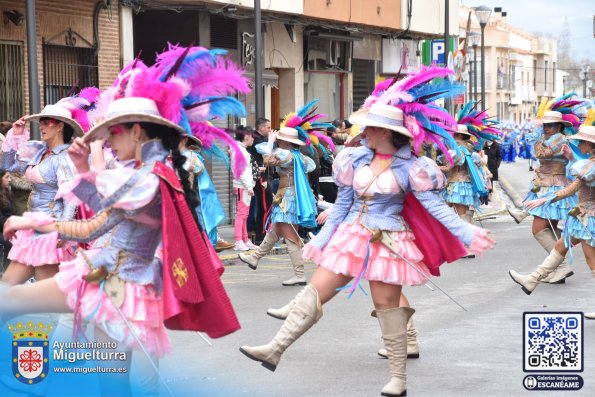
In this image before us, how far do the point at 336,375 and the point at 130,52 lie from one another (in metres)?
13.0

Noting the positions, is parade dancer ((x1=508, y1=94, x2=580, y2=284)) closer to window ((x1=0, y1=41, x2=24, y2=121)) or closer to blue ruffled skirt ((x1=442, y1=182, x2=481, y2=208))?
blue ruffled skirt ((x1=442, y1=182, x2=481, y2=208))

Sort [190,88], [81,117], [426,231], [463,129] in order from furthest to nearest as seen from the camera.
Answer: [463,129] < [81,117] < [426,231] < [190,88]

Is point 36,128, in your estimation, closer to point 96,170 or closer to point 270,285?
point 270,285

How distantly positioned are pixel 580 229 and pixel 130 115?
20.1 ft

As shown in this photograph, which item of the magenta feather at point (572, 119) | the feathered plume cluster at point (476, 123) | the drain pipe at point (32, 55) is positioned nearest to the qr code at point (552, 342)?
the magenta feather at point (572, 119)

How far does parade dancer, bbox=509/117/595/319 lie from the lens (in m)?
10.6

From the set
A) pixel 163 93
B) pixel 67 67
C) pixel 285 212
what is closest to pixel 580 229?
pixel 285 212

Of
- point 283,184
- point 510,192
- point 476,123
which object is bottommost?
point 510,192

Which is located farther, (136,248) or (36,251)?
(36,251)

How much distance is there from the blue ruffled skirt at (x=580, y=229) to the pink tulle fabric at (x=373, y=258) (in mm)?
3544

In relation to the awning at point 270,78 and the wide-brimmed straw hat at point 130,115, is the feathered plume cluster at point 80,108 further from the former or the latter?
the awning at point 270,78

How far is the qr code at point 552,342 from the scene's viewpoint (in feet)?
24.5

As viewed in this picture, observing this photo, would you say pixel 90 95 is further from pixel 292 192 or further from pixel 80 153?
pixel 292 192

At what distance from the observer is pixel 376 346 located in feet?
30.3
